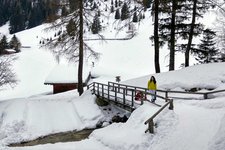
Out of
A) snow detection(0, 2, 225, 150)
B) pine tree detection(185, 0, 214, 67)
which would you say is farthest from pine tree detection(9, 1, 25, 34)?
pine tree detection(185, 0, 214, 67)

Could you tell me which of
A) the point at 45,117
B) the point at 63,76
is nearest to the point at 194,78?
the point at 45,117

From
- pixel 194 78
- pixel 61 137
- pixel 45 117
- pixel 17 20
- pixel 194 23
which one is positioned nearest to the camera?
pixel 61 137

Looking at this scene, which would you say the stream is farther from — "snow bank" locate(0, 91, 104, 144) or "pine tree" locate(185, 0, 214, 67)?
"pine tree" locate(185, 0, 214, 67)

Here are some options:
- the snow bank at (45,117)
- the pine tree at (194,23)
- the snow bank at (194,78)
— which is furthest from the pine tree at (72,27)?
the pine tree at (194,23)

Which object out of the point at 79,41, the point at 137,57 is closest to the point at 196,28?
the point at 79,41

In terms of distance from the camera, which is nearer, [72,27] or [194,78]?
[194,78]

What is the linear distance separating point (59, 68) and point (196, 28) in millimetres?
25940

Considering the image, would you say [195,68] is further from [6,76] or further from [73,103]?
[6,76]

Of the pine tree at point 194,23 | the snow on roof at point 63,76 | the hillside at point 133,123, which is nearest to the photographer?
the hillside at point 133,123

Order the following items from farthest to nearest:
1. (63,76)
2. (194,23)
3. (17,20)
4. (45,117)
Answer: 1. (17,20)
2. (63,76)
3. (194,23)
4. (45,117)

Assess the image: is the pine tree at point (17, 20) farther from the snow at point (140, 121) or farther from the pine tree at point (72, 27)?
the snow at point (140, 121)

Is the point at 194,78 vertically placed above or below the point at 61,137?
above

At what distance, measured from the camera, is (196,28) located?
24953 millimetres

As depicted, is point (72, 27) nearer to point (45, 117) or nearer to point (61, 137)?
point (45, 117)
